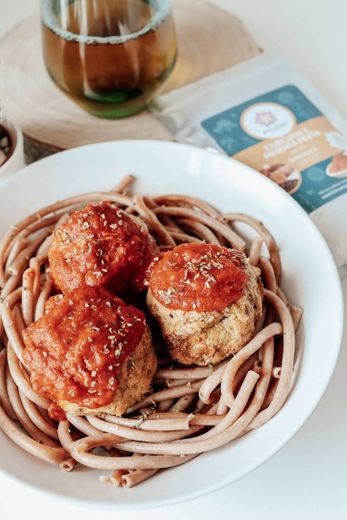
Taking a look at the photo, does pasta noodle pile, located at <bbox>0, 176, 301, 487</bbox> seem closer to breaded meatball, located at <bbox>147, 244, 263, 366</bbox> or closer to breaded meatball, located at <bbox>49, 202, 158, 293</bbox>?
breaded meatball, located at <bbox>147, 244, 263, 366</bbox>

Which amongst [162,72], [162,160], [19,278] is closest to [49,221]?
[19,278]

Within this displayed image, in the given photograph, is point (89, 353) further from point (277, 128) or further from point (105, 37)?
point (277, 128)

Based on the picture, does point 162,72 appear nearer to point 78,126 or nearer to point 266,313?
point 78,126

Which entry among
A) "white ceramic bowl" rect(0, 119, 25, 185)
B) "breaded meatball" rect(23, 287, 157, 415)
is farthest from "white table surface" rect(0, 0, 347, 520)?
"white ceramic bowl" rect(0, 119, 25, 185)

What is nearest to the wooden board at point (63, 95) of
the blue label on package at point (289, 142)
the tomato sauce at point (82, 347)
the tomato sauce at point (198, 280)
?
the blue label on package at point (289, 142)

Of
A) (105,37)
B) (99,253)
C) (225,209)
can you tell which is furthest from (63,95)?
(99,253)

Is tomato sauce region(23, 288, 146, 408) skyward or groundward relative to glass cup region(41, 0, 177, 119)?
groundward

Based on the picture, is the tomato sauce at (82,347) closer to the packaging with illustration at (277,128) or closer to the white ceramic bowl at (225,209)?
the white ceramic bowl at (225,209)
